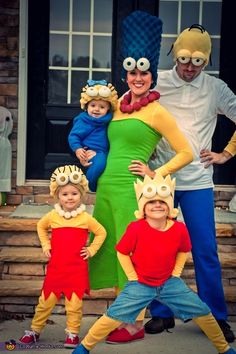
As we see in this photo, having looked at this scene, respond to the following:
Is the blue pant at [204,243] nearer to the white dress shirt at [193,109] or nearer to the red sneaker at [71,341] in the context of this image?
the white dress shirt at [193,109]

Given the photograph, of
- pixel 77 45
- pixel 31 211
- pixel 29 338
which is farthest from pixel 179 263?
pixel 77 45

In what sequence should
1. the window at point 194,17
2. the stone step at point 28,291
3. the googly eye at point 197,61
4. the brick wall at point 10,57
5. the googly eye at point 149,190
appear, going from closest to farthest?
the googly eye at point 149,190, the googly eye at point 197,61, the stone step at point 28,291, the brick wall at point 10,57, the window at point 194,17

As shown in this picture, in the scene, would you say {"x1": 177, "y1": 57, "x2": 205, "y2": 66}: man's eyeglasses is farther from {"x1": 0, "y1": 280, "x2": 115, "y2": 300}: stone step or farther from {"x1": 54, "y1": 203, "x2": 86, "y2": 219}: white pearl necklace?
{"x1": 0, "y1": 280, "x2": 115, "y2": 300}: stone step

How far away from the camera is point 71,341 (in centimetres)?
410

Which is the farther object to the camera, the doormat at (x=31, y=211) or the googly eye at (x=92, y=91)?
the doormat at (x=31, y=211)

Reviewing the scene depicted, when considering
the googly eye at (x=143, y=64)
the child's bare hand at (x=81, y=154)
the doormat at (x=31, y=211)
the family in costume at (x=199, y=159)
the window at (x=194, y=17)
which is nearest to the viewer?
the googly eye at (x=143, y=64)

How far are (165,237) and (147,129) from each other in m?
0.64

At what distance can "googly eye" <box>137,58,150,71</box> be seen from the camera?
3943mm

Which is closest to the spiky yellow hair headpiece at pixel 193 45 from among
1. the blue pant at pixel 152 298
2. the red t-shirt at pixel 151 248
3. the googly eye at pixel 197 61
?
the googly eye at pixel 197 61

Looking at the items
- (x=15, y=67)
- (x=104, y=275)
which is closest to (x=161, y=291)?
(x=104, y=275)

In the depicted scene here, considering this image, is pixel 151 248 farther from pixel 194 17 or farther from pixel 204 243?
pixel 194 17

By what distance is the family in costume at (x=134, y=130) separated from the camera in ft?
13.0

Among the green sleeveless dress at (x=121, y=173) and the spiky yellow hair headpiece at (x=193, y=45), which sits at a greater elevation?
the spiky yellow hair headpiece at (x=193, y=45)

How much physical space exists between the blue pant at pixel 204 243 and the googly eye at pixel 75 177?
649mm
